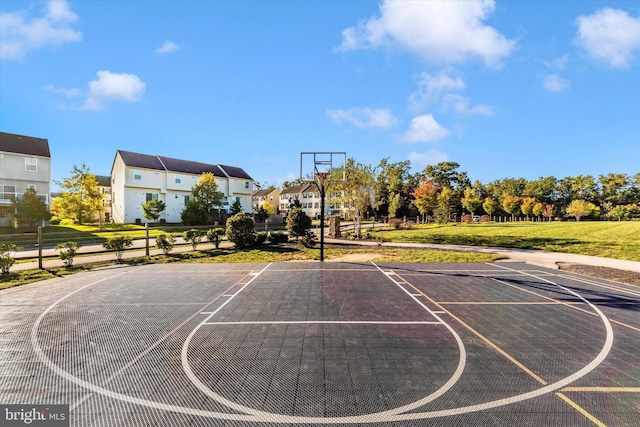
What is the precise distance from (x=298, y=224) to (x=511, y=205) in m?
41.5

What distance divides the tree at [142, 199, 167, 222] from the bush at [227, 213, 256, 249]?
21.5 meters

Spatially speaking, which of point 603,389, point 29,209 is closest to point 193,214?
point 29,209

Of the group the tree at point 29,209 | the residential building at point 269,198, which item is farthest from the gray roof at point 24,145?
the residential building at point 269,198

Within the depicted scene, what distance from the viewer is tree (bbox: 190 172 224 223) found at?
3944cm

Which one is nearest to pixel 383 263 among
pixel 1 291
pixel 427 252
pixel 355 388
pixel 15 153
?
pixel 427 252

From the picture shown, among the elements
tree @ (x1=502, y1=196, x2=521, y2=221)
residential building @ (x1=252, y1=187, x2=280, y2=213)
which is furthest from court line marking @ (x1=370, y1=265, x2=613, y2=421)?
residential building @ (x1=252, y1=187, x2=280, y2=213)

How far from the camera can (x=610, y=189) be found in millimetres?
50250

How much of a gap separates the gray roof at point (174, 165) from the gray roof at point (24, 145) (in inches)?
309

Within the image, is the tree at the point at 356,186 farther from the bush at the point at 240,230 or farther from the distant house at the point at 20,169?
the distant house at the point at 20,169

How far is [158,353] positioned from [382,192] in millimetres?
52792

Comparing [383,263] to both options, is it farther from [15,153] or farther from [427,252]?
[15,153]

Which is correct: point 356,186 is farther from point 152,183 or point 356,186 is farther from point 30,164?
point 30,164

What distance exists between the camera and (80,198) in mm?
32750

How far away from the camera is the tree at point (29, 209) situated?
2552 centimetres
